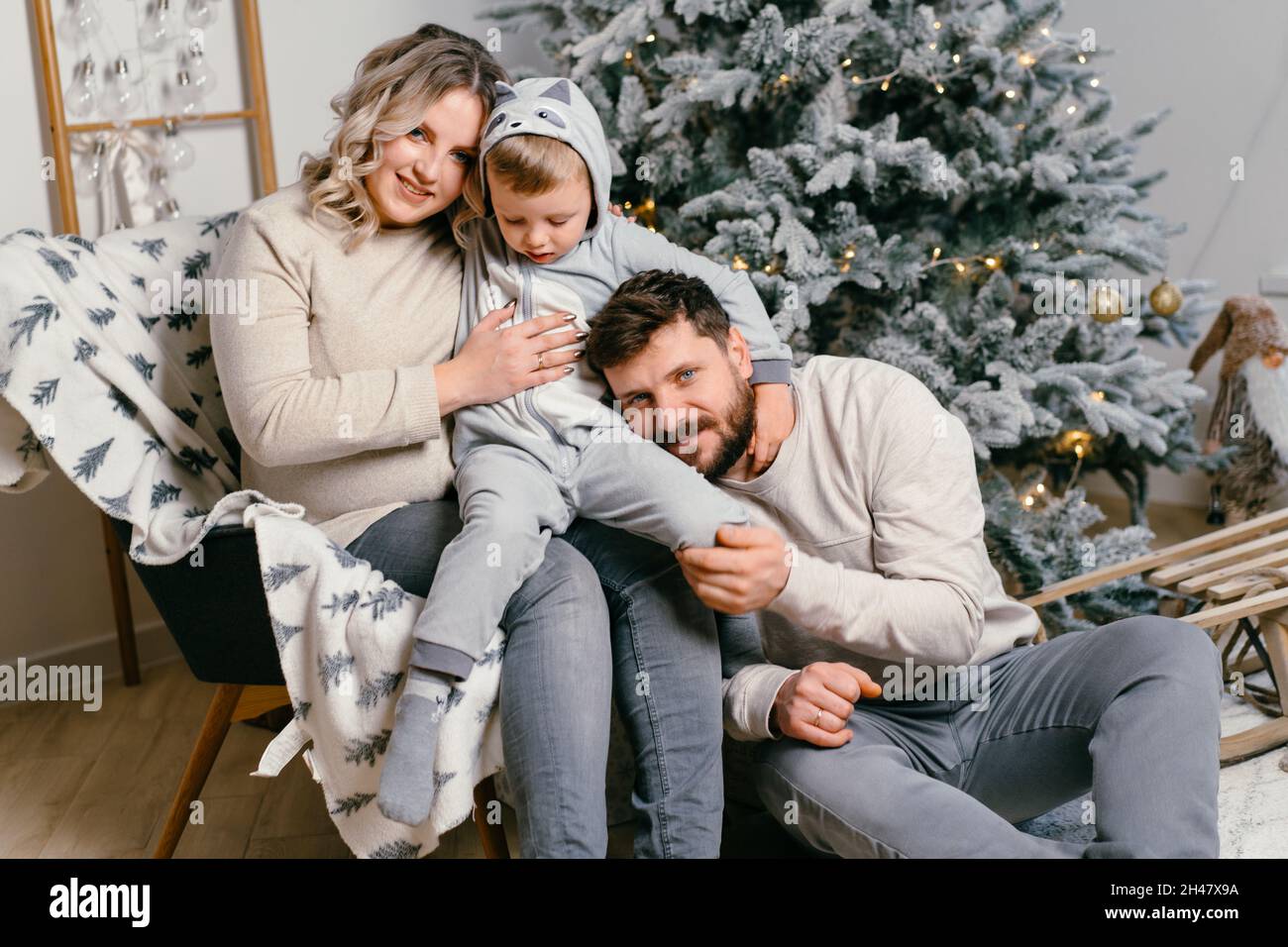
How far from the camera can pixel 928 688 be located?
4.71 feet

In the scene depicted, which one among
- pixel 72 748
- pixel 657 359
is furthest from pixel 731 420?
pixel 72 748

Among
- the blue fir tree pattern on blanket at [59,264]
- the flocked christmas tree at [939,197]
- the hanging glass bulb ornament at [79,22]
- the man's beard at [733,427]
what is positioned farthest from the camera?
the hanging glass bulb ornament at [79,22]

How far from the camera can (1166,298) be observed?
7.00ft

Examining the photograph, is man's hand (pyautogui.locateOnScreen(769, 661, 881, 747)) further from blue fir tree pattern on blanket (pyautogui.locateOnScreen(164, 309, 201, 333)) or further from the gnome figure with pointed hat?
the gnome figure with pointed hat

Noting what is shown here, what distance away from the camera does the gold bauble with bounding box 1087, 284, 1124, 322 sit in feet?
6.77

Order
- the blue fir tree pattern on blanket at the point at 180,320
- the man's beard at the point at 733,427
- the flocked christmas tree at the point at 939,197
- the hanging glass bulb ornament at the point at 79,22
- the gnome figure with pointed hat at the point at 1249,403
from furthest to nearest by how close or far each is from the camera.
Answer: the gnome figure with pointed hat at the point at 1249,403 < the hanging glass bulb ornament at the point at 79,22 < the flocked christmas tree at the point at 939,197 < the blue fir tree pattern on blanket at the point at 180,320 < the man's beard at the point at 733,427

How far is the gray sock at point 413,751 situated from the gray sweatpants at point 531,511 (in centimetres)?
3

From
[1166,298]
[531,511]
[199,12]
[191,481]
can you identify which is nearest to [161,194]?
[199,12]

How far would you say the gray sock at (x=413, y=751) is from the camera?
1.22 meters

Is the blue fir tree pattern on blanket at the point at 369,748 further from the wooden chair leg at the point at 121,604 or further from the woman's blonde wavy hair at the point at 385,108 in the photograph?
the wooden chair leg at the point at 121,604

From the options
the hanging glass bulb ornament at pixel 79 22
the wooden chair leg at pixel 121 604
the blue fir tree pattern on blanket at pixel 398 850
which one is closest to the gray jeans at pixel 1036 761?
the blue fir tree pattern on blanket at pixel 398 850

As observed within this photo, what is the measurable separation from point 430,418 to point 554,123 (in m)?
0.39

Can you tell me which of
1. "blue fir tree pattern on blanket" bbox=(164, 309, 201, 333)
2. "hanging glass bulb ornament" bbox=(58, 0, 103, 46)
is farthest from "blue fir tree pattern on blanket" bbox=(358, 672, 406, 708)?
"hanging glass bulb ornament" bbox=(58, 0, 103, 46)
